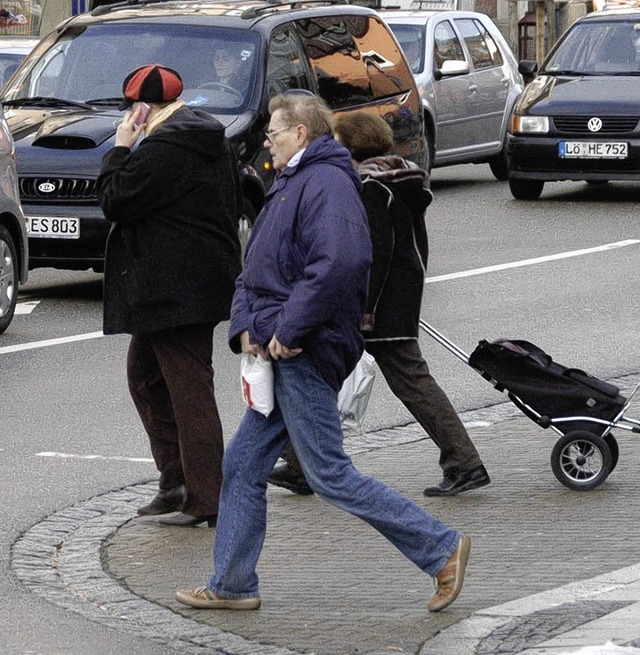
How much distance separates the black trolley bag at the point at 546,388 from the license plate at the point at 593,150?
1137 cm

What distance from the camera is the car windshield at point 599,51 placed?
19922 millimetres

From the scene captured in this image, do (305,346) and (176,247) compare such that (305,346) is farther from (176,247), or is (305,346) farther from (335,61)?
(335,61)

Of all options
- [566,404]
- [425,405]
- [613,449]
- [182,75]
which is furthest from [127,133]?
[182,75]

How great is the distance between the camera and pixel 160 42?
13773 millimetres

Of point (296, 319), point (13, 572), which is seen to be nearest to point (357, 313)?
point (296, 319)

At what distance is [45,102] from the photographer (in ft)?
45.1

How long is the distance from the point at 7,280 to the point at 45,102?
239 centimetres

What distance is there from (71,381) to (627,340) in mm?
3508

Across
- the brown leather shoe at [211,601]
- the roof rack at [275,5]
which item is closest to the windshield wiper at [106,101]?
the roof rack at [275,5]

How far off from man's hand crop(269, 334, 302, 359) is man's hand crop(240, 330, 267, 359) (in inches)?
2.8

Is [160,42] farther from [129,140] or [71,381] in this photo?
[129,140]

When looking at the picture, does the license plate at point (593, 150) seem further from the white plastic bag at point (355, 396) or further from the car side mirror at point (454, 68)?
the white plastic bag at point (355, 396)

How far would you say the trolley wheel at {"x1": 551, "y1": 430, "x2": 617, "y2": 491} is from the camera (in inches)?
307

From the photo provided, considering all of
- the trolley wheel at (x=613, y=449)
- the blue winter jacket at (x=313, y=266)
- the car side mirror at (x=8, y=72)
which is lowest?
the car side mirror at (x=8, y=72)
